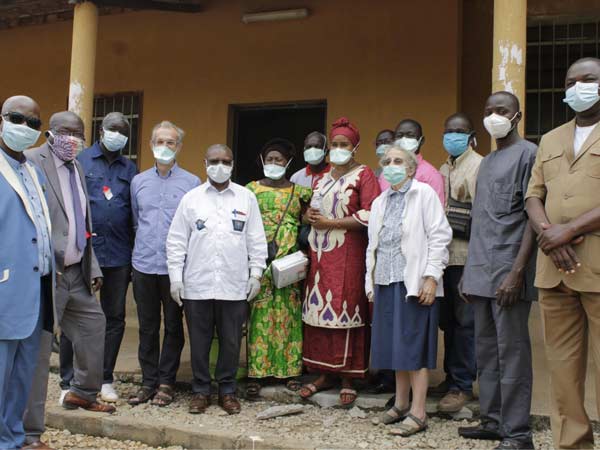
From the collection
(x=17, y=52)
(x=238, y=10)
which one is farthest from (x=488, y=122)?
(x=17, y=52)

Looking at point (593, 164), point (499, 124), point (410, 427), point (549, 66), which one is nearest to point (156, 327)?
point (410, 427)

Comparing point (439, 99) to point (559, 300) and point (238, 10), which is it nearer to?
point (238, 10)

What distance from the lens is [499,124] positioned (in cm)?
389

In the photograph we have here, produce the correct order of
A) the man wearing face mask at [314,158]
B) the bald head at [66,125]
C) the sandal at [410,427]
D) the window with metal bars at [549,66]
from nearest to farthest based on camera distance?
1. the sandal at [410,427]
2. the bald head at [66,125]
3. the man wearing face mask at [314,158]
4. the window with metal bars at [549,66]

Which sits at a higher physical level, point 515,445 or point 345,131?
point 345,131

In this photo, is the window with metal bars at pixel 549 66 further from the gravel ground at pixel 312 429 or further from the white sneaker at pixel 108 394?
the white sneaker at pixel 108 394

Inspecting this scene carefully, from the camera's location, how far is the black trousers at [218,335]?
4.64 m

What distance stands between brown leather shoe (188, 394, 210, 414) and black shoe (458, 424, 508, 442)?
1764 millimetres

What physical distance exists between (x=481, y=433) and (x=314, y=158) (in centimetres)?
242

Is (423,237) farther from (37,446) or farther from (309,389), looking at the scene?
(37,446)

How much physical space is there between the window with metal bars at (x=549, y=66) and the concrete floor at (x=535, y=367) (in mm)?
2068

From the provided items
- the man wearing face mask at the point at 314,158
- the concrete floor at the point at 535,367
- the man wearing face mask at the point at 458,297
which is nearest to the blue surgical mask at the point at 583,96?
the man wearing face mask at the point at 458,297

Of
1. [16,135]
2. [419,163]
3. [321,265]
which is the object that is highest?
[419,163]

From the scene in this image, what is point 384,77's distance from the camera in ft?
25.2
